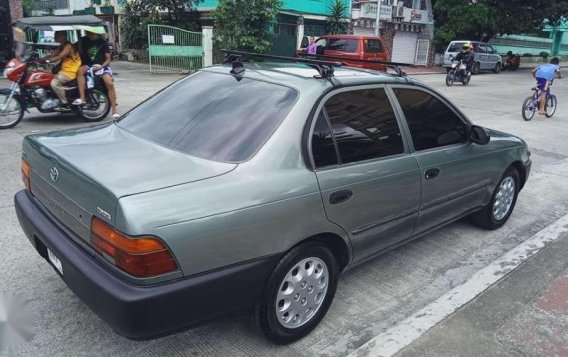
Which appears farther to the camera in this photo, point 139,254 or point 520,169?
point 520,169

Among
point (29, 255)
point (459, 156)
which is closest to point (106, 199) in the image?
point (29, 255)

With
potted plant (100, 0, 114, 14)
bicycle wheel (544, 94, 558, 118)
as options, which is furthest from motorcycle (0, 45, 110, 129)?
potted plant (100, 0, 114, 14)

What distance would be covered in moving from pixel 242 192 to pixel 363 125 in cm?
112

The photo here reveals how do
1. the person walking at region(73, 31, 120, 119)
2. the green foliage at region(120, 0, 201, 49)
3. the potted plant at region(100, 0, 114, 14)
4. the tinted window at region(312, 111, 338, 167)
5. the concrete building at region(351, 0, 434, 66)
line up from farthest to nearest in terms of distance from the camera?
the concrete building at region(351, 0, 434, 66), the potted plant at region(100, 0, 114, 14), the green foliage at region(120, 0, 201, 49), the person walking at region(73, 31, 120, 119), the tinted window at region(312, 111, 338, 167)

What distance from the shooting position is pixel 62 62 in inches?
317

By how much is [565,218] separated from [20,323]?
523 centimetres

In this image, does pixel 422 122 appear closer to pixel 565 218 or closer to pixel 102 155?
pixel 102 155

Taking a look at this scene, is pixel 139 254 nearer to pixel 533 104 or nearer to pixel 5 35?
pixel 533 104

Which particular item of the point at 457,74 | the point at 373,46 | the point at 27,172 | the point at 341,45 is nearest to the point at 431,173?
the point at 27,172

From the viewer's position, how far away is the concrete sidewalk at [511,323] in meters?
2.91

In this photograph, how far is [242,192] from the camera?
8.01 ft

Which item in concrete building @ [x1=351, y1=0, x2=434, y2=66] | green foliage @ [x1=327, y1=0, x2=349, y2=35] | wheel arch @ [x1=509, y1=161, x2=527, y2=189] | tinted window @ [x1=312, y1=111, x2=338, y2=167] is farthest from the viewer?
concrete building @ [x1=351, y1=0, x2=434, y2=66]

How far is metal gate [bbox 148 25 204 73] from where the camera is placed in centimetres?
1881

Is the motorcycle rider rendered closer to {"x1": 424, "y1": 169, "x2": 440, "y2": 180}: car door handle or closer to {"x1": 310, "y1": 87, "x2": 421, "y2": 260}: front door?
{"x1": 424, "y1": 169, "x2": 440, "y2": 180}: car door handle
